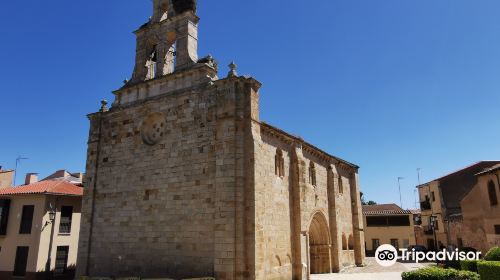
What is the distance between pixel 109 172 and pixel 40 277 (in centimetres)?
932

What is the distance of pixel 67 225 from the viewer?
2392 centimetres

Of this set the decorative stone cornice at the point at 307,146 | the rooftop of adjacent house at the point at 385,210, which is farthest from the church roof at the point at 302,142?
the rooftop of adjacent house at the point at 385,210

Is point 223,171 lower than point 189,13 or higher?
lower

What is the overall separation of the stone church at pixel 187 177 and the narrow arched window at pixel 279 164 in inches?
1.9

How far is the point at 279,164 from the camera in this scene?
17203 mm

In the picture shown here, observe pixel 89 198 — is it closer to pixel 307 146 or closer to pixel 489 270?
pixel 307 146

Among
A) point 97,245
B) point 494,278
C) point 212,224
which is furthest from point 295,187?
point 97,245

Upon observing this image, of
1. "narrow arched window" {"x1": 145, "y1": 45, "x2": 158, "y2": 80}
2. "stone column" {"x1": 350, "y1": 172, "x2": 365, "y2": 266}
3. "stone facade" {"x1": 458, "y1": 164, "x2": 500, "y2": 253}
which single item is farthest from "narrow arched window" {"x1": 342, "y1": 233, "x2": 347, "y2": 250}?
"narrow arched window" {"x1": 145, "y1": 45, "x2": 158, "y2": 80}

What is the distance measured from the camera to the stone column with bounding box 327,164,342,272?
2133 cm

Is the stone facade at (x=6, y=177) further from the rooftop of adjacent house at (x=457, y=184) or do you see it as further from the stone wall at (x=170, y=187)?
the rooftop of adjacent house at (x=457, y=184)

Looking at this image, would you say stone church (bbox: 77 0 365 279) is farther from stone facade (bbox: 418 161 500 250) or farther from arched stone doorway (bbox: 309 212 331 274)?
stone facade (bbox: 418 161 500 250)

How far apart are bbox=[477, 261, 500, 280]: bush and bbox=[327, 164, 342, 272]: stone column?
29.3 ft

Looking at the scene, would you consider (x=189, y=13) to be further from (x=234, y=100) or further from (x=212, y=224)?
(x=212, y=224)

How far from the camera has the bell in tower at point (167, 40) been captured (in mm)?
17000
